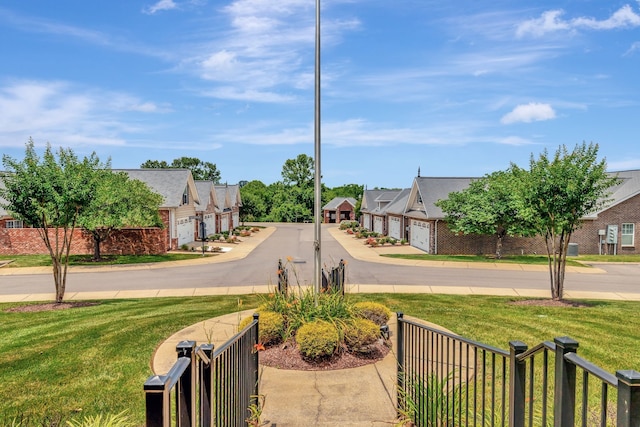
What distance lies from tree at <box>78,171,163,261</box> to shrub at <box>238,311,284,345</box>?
18742 mm

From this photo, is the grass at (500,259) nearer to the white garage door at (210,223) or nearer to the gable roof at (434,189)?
the gable roof at (434,189)

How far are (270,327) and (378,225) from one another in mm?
44829

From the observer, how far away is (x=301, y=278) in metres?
21.1

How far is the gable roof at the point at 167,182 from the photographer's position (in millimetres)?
34309

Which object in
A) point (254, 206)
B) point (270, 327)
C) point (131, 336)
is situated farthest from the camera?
point (254, 206)

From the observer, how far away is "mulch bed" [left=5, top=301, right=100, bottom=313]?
1431 centimetres

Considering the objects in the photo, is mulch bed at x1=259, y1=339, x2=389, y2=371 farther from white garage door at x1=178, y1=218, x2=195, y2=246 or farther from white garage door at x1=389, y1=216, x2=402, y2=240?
white garage door at x1=389, y1=216, x2=402, y2=240

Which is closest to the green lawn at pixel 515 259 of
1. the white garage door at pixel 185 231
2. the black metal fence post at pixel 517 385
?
the white garage door at pixel 185 231

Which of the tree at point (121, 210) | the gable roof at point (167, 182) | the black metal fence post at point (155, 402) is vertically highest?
the gable roof at point (167, 182)

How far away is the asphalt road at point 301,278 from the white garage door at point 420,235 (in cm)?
876

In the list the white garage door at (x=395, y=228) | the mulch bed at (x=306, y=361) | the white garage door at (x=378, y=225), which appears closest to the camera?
the mulch bed at (x=306, y=361)

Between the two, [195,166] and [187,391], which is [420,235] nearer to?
[187,391]

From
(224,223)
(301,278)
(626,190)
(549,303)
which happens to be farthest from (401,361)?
(224,223)

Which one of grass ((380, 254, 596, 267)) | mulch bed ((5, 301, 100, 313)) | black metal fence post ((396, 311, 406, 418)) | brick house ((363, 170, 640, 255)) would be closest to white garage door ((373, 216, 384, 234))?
brick house ((363, 170, 640, 255))
